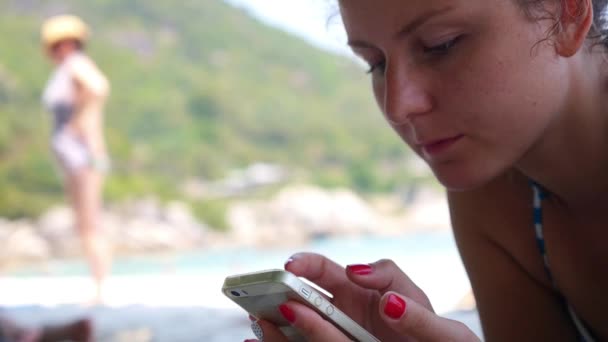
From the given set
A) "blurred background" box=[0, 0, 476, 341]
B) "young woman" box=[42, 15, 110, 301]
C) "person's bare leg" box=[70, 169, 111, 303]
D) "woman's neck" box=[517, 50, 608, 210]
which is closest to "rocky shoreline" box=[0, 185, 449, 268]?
"blurred background" box=[0, 0, 476, 341]

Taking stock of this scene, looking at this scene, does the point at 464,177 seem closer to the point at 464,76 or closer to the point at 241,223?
the point at 464,76

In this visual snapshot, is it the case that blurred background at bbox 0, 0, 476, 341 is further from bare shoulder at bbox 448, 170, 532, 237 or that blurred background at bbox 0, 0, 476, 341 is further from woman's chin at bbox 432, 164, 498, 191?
woman's chin at bbox 432, 164, 498, 191

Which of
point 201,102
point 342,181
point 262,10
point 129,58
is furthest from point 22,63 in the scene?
point 342,181

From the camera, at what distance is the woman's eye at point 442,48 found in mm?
690

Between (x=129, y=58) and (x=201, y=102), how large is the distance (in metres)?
0.93

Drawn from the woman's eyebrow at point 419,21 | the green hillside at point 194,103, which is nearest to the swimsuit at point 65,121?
the woman's eyebrow at point 419,21

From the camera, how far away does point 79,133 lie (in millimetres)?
3826

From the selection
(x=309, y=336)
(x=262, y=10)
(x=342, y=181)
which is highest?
(x=262, y=10)

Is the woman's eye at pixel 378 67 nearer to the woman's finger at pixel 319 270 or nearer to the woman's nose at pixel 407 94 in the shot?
the woman's nose at pixel 407 94

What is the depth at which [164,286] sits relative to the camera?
5508 millimetres

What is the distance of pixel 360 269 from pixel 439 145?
0.14m

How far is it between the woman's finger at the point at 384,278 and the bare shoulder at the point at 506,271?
6.7 inches

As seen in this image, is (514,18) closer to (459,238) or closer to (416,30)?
(416,30)

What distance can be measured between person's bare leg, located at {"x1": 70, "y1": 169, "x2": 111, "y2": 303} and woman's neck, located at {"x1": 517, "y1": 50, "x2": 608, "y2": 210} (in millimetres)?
2718
